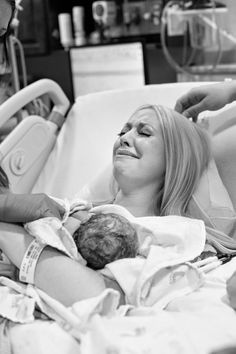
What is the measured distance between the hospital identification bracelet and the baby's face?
0.15 m

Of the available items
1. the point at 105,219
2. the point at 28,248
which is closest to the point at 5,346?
the point at 28,248

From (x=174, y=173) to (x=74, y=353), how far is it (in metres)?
0.76

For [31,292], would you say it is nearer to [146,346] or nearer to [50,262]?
[50,262]

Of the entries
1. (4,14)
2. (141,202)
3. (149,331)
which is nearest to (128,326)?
(149,331)

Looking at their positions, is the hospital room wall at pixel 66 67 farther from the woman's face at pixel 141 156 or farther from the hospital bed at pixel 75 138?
the woman's face at pixel 141 156

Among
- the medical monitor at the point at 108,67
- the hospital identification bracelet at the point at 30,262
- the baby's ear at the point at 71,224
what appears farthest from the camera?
the medical monitor at the point at 108,67

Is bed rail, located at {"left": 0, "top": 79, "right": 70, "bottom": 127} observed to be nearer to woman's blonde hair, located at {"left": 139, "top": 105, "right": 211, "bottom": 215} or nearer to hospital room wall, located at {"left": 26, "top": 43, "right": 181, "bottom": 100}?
woman's blonde hair, located at {"left": 139, "top": 105, "right": 211, "bottom": 215}

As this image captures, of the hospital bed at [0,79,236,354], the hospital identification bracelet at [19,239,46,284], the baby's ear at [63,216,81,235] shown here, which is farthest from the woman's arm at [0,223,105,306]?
the hospital bed at [0,79,236,354]

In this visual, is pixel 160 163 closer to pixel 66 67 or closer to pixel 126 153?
pixel 126 153

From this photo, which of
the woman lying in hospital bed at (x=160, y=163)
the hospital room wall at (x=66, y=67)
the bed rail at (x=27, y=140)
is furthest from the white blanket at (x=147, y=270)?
the hospital room wall at (x=66, y=67)

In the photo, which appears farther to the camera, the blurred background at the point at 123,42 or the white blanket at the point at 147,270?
the blurred background at the point at 123,42

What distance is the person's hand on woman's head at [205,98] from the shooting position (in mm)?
1918

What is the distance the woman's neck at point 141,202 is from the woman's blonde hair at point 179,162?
3 cm

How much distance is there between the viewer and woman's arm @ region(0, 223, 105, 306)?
1.31 metres
